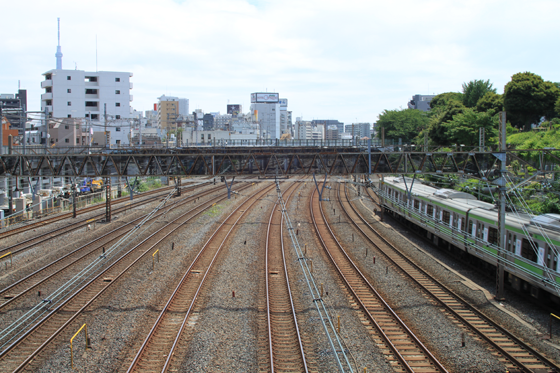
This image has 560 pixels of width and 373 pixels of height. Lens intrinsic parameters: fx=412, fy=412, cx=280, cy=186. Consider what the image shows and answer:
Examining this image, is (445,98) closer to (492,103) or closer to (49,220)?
(492,103)

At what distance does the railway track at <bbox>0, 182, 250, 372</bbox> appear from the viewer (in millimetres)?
10320

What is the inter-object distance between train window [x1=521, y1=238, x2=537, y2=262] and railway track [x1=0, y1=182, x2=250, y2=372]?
15043 millimetres

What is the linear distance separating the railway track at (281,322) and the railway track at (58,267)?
26.8ft

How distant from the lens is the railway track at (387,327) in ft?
33.1

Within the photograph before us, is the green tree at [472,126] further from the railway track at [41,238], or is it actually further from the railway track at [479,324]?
the railway track at [41,238]

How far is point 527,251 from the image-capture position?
1441 centimetres

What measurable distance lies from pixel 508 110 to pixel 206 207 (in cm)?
3026

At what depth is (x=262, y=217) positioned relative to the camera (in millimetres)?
30359

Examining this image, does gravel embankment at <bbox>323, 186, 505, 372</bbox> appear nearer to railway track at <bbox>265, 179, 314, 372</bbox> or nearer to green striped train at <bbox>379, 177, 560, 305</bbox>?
green striped train at <bbox>379, 177, 560, 305</bbox>

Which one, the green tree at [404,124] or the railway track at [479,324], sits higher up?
the green tree at [404,124]

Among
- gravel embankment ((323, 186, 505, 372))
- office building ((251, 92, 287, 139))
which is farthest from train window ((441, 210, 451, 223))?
office building ((251, 92, 287, 139))

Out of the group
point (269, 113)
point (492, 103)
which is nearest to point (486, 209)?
point (492, 103)

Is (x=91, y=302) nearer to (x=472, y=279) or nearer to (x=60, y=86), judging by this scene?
(x=472, y=279)

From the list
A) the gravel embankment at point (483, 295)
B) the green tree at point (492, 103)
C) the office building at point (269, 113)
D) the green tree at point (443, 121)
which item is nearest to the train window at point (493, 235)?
the gravel embankment at point (483, 295)
